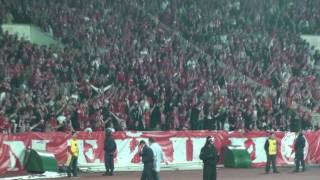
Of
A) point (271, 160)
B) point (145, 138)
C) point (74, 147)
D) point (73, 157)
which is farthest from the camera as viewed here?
point (145, 138)

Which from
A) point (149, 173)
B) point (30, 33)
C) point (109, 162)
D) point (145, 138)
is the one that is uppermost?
point (30, 33)

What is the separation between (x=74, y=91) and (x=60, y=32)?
18.0 feet

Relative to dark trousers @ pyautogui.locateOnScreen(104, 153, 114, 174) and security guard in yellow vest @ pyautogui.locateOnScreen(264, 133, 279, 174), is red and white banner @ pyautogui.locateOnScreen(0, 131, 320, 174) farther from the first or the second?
security guard in yellow vest @ pyautogui.locateOnScreen(264, 133, 279, 174)

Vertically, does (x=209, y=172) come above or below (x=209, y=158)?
below

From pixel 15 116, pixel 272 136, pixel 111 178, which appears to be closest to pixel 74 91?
pixel 15 116

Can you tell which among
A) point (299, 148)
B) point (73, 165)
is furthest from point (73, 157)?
point (299, 148)

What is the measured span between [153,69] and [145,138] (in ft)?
16.0

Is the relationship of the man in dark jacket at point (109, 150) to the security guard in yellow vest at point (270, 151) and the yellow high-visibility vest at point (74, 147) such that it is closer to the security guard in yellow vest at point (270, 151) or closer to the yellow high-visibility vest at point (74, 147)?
the yellow high-visibility vest at point (74, 147)

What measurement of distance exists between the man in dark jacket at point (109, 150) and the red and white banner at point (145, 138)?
170 centimetres

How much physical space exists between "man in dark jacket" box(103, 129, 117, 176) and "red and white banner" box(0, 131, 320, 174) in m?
1.70

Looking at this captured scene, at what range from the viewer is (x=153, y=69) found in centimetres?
3400

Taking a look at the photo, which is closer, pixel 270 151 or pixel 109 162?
pixel 109 162

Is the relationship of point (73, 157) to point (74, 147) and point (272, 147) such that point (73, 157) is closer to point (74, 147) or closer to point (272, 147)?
point (74, 147)

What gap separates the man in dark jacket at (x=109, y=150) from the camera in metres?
27.2
